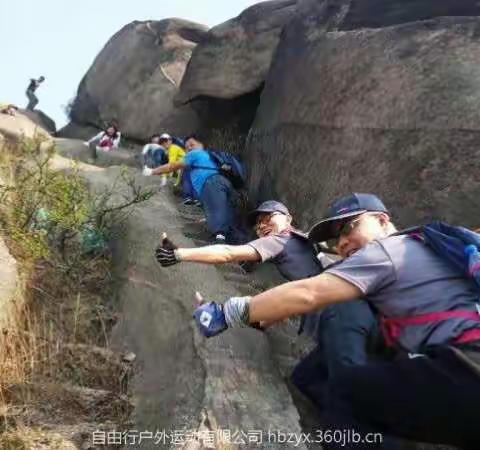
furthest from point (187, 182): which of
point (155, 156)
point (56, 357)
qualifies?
point (56, 357)

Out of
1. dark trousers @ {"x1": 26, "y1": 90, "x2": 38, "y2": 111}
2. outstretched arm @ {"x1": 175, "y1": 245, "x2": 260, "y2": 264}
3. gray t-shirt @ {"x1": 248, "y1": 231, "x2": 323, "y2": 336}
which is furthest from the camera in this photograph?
dark trousers @ {"x1": 26, "y1": 90, "x2": 38, "y2": 111}

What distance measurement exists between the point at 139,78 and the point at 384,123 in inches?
433

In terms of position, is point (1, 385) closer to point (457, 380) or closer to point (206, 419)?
point (206, 419)

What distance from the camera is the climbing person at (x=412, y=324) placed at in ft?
8.17

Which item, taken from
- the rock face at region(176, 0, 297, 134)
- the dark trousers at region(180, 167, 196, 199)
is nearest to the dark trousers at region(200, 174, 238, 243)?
the dark trousers at region(180, 167, 196, 199)

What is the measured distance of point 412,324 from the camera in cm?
277

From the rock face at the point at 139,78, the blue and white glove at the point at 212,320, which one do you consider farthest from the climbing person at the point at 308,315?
the rock face at the point at 139,78

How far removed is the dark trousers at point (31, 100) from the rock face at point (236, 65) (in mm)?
8167

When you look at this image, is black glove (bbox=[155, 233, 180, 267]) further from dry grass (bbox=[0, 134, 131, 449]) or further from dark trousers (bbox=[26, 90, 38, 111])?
dark trousers (bbox=[26, 90, 38, 111])

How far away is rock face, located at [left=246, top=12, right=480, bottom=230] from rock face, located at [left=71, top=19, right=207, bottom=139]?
22.8 ft

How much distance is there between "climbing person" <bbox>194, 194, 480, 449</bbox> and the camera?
2.49 metres

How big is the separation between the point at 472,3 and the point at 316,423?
4953 millimetres

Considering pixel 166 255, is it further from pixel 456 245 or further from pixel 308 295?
pixel 456 245

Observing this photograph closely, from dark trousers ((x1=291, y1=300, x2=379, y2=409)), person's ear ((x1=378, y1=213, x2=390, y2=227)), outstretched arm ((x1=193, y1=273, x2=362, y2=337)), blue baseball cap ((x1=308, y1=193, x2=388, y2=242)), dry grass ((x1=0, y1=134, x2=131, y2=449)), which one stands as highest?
blue baseball cap ((x1=308, y1=193, x2=388, y2=242))
